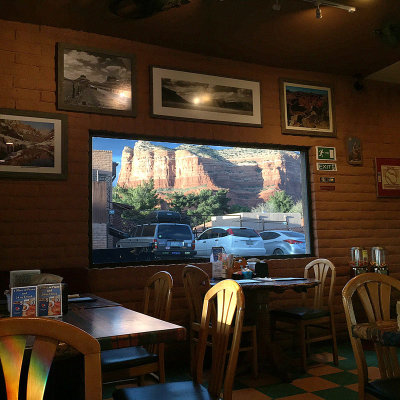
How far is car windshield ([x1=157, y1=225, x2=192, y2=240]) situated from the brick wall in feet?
2.33

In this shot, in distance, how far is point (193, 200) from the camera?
478 centimetres

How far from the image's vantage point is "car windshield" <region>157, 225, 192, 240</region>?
450 centimetres

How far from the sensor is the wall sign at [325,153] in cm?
522

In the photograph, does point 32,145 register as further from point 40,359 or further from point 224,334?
point 40,359

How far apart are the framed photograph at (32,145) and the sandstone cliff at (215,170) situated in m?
0.72

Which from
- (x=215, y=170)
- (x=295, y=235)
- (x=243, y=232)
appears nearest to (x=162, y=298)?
(x=243, y=232)

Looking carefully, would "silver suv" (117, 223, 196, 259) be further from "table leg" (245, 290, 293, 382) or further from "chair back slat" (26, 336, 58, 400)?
"chair back slat" (26, 336, 58, 400)

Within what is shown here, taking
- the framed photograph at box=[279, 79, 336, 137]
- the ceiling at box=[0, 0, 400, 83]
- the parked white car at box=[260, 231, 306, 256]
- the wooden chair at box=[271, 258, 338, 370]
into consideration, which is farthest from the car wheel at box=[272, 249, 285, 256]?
the ceiling at box=[0, 0, 400, 83]

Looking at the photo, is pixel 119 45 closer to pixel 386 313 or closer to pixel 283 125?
pixel 283 125

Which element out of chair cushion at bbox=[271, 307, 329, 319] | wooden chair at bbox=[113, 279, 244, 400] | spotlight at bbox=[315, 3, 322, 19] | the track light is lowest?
chair cushion at bbox=[271, 307, 329, 319]

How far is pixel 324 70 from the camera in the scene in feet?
17.4

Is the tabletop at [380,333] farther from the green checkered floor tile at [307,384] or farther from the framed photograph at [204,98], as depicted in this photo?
the framed photograph at [204,98]

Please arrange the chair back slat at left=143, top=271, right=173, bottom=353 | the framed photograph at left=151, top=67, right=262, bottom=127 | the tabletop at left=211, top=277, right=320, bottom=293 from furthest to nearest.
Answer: the framed photograph at left=151, top=67, right=262, bottom=127
the tabletop at left=211, top=277, right=320, bottom=293
the chair back slat at left=143, top=271, right=173, bottom=353

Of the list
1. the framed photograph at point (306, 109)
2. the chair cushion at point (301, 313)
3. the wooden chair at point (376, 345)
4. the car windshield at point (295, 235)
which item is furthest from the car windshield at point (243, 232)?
the wooden chair at point (376, 345)
